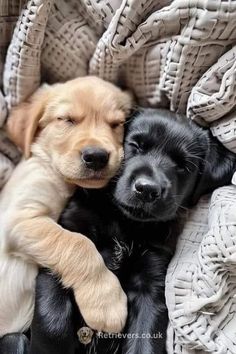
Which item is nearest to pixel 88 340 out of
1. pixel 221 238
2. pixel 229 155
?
pixel 221 238

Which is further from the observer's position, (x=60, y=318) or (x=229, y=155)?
(x=229, y=155)

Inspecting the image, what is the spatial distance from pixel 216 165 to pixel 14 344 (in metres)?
0.75

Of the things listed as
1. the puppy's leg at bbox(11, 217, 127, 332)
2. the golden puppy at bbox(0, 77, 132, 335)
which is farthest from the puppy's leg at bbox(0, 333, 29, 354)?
the puppy's leg at bbox(11, 217, 127, 332)

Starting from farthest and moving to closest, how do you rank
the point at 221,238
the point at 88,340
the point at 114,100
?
the point at 114,100, the point at 88,340, the point at 221,238

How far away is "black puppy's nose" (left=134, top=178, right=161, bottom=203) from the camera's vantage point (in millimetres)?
1365

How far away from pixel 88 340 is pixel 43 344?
4.8 inches

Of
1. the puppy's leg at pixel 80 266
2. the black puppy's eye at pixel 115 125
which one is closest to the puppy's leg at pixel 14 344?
the puppy's leg at pixel 80 266

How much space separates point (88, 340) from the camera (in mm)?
1396

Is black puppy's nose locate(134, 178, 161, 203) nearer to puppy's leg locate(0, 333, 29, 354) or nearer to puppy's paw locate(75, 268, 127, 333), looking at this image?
puppy's paw locate(75, 268, 127, 333)

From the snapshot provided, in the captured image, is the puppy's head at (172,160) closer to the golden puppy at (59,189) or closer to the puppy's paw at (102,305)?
the golden puppy at (59,189)

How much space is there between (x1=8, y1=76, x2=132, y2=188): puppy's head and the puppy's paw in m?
0.26

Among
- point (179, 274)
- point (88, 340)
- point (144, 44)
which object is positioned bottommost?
point (88, 340)

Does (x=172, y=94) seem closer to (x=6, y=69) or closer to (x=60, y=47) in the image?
(x=60, y=47)

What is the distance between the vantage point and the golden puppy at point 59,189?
1363 millimetres
